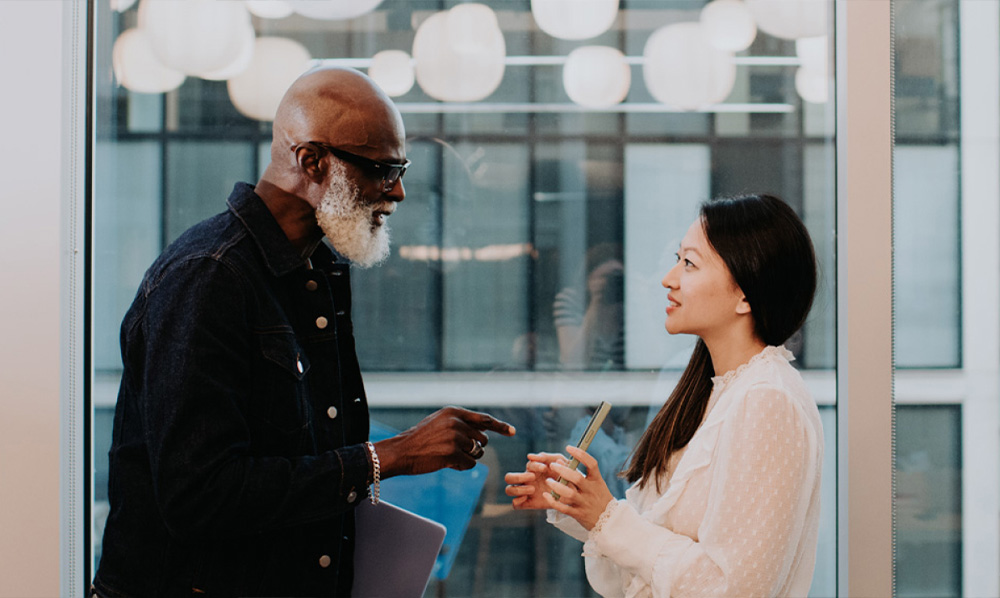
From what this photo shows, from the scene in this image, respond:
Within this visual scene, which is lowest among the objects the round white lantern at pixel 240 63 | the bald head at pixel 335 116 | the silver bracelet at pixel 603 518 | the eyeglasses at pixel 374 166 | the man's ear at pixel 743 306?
the silver bracelet at pixel 603 518

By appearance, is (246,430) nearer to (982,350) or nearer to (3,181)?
(3,181)

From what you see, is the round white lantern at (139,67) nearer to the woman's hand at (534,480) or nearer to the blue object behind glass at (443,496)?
the blue object behind glass at (443,496)

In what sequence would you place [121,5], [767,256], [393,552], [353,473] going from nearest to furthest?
[353,473] < [767,256] < [393,552] < [121,5]

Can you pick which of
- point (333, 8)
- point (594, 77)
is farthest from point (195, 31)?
point (594, 77)

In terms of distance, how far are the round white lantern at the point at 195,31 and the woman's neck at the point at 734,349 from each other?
61.5 inches

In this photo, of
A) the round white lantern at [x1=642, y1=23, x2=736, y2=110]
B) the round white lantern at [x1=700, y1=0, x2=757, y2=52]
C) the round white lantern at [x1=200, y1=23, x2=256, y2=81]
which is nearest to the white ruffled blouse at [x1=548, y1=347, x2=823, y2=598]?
the round white lantern at [x1=642, y1=23, x2=736, y2=110]

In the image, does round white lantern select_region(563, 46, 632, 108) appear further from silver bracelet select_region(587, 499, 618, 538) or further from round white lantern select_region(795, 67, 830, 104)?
silver bracelet select_region(587, 499, 618, 538)

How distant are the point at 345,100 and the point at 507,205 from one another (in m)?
0.76

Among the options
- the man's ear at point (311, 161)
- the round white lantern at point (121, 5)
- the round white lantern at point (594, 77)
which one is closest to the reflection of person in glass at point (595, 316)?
the round white lantern at point (594, 77)

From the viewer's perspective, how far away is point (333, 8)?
233 cm

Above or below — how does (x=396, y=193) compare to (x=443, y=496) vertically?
above

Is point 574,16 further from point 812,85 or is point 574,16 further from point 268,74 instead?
point 268,74

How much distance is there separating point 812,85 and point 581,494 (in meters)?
1.41

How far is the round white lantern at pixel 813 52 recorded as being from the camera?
228 cm
